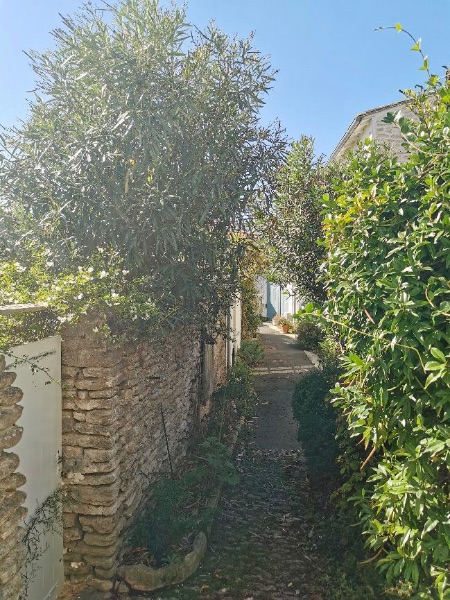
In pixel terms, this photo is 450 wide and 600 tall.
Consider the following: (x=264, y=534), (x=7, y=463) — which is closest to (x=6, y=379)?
(x=7, y=463)

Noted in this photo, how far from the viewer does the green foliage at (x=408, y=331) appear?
240 centimetres

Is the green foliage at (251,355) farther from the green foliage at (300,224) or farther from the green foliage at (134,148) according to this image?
the green foliage at (134,148)

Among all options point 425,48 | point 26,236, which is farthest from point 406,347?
point 26,236

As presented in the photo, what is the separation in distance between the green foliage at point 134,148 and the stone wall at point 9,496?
1338mm

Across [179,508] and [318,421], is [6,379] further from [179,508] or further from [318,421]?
[318,421]

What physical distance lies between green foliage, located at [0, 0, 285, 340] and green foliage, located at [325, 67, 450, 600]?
1.84 metres

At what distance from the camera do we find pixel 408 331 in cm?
241

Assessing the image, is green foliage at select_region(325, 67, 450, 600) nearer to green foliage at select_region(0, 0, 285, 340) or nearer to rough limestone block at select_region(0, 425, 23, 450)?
green foliage at select_region(0, 0, 285, 340)

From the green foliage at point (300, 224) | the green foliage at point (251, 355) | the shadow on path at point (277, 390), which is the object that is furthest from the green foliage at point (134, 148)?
the green foliage at point (251, 355)

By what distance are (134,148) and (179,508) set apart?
355 centimetres

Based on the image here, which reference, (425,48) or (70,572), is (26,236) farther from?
(425,48)

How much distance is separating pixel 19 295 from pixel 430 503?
2804mm

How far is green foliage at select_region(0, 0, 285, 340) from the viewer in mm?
4117

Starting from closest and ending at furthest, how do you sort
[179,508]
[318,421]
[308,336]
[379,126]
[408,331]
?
[408,331] → [179,508] → [318,421] → [379,126] → [308,336]
